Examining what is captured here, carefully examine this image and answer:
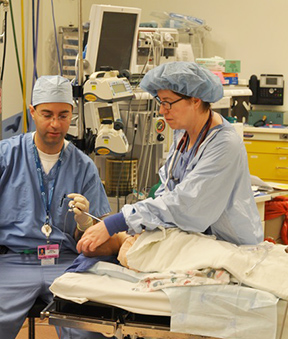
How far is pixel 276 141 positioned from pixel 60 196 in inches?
137

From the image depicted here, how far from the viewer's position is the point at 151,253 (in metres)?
1.93

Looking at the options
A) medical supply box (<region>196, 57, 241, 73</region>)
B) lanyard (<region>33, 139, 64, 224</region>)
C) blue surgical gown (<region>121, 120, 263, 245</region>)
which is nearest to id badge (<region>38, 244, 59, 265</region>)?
lanyard (<region>33, 139, 64, 224</region>)

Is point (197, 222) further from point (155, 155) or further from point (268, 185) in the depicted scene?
point (155, 155)

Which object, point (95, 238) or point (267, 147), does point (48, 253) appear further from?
point (267, 147)

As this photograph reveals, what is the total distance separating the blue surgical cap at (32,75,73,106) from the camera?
254cm

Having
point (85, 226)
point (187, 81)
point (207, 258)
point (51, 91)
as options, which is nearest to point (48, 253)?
point (85, 226)

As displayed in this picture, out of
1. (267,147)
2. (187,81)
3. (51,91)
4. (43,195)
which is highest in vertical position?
(187,81)

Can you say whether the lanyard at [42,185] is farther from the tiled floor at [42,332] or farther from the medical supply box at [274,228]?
the medical supply box at [274,228]

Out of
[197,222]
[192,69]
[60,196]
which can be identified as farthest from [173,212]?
[60,196]

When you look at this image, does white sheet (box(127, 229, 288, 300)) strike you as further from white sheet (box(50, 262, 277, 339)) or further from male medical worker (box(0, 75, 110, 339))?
male medical worker (box(0, 75, 110, 339))

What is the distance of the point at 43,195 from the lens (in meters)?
2.49

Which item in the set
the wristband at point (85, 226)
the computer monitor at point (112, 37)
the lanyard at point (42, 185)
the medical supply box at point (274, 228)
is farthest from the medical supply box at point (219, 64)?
the wristband at point (85, 226)

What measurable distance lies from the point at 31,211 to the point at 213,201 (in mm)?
842

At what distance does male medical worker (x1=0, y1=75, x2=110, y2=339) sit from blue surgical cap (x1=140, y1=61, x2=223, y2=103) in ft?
1.84
